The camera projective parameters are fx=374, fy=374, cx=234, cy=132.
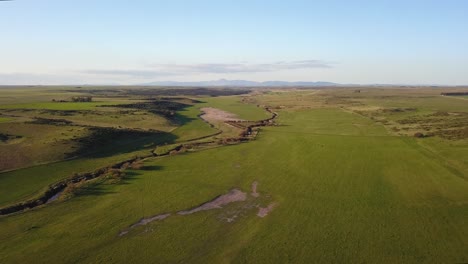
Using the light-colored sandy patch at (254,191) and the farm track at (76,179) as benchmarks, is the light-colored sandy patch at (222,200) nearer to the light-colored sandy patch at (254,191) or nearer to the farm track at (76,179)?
the light-colored sandy patch at (254,191)

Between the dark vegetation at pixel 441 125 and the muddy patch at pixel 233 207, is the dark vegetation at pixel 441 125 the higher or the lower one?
the higher one

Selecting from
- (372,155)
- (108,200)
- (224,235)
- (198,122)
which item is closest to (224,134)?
(198,122)

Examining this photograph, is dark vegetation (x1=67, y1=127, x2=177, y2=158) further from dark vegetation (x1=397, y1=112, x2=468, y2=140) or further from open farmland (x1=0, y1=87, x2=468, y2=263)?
dark vegetation (x1=397, y1=112, x2=468, y2=140)

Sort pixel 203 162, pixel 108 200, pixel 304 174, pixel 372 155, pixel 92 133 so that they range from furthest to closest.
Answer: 1. pixel 92 133
2. pixel 372 155
3. pixel 203 162
4. pixel 304 174
5. pixel 108 200

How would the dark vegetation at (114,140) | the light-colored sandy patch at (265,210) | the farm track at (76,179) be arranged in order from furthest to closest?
the dark vegetation at (114,140), the farm track at (76,179), the light-colored sandy patch at (265,210)

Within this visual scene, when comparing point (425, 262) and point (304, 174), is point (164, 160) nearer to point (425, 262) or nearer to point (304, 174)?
point (304, 174)

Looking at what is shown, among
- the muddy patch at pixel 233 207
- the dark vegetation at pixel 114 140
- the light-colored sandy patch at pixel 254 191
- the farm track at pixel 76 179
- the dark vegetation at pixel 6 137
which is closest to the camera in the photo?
the muddy patch at pixel 233 207

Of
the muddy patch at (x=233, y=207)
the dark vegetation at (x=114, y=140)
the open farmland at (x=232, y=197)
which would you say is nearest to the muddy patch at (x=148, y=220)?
the muddy patch at (x=233, y=207)
